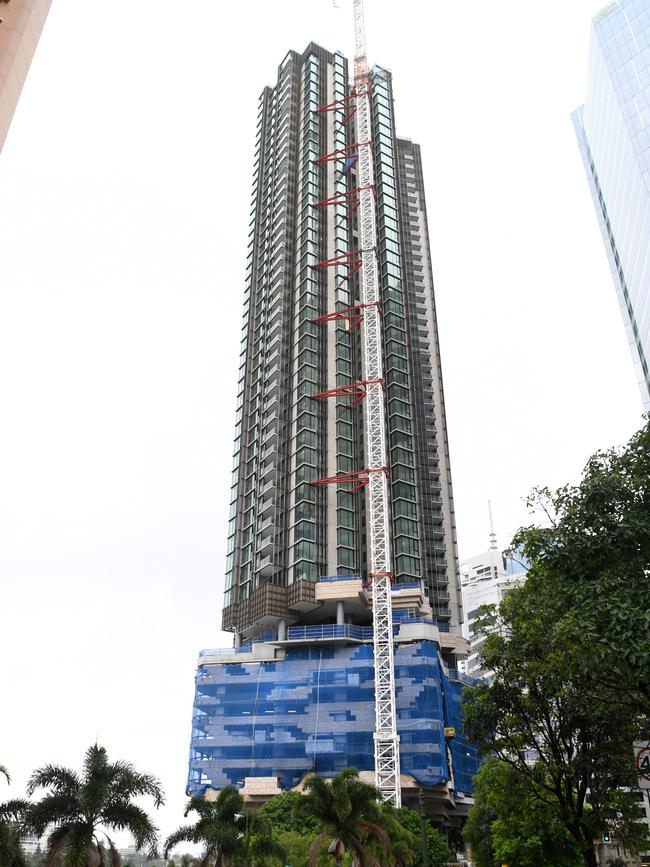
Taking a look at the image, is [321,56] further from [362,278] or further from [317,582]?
[317,582]

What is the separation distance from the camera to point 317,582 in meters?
97.2

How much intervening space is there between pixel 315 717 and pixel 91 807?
207 feet

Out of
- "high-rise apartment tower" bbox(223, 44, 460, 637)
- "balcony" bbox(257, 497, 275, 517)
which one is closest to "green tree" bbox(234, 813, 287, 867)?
"high-rise apartment tower" bbox(223, 44, 460, 637)

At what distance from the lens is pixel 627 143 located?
9650cm

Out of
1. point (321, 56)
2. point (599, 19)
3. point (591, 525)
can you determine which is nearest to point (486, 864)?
point (591, 525)

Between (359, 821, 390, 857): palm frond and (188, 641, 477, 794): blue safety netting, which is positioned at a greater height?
(188, 641, 477, 794): blue safety netting

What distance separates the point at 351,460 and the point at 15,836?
80568mm

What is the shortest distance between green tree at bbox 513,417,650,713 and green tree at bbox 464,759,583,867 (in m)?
12.7

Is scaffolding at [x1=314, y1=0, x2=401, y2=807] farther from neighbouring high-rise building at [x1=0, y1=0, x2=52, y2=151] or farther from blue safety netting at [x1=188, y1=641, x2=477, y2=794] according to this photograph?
neighbouring high-rise building at [x1=0, y1=0, x2=52, y2=151]

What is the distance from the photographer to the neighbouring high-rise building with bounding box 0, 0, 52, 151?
1922cm

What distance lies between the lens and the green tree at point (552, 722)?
107 ft

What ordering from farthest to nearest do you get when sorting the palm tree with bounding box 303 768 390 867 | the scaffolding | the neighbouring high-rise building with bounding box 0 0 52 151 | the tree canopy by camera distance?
the scaffolding < the palm tree with bounding box 303 768 390 867 < the tree canopy < the neighbouring high-rise building with bounding box 0 0 52 151

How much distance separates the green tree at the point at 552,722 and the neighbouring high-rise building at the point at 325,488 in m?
52.3

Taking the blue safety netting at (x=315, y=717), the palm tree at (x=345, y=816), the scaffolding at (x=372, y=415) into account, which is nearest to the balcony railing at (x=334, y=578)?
the scaffolding at (x=372, y=415)
